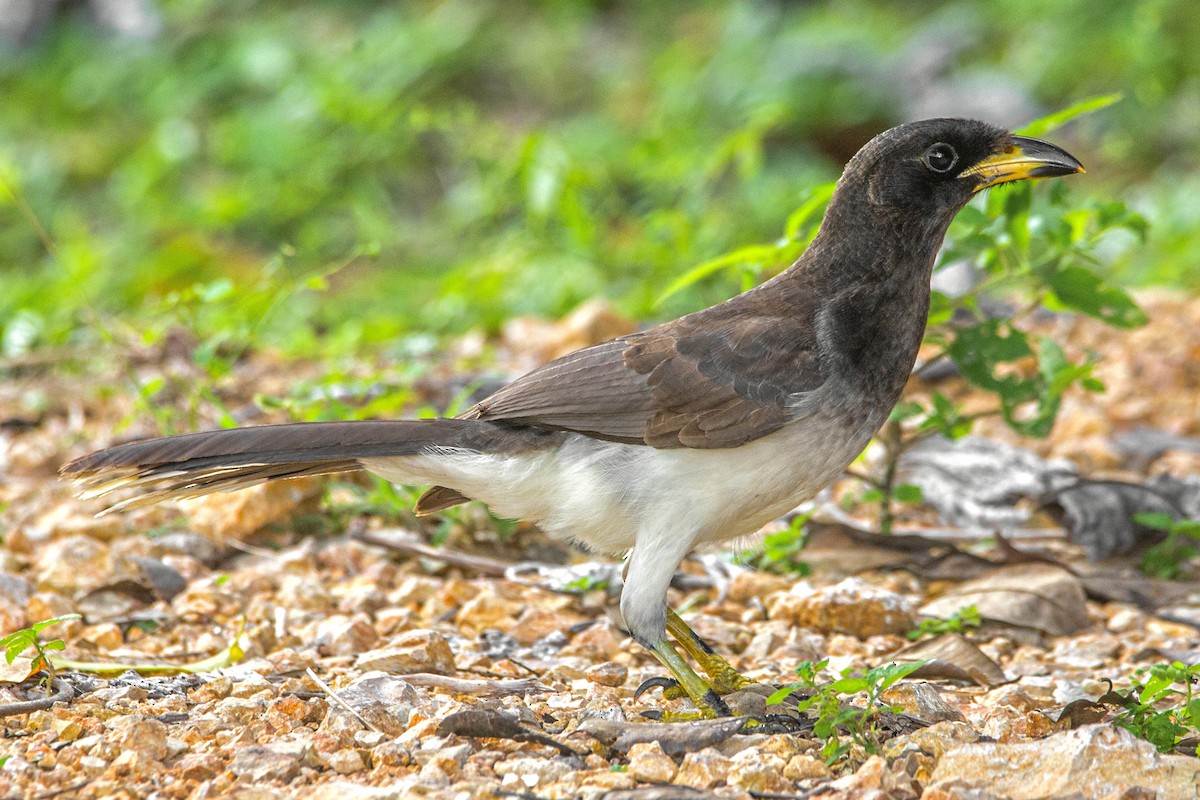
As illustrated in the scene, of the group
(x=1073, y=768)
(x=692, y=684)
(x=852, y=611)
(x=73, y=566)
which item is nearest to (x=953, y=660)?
(x=852, y=611)

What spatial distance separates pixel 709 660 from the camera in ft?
13.1

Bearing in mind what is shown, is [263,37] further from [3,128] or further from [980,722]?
[980,722]

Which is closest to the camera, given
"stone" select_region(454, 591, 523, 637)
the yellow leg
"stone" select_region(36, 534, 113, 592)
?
the yellow leg

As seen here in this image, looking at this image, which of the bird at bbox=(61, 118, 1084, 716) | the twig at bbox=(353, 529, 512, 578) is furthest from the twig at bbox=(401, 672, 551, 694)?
A: the twig at bbox=(353, 529, 512, 578)

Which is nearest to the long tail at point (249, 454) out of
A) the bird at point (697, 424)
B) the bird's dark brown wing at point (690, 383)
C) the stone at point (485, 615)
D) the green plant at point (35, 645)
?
the bird at point (697, 424)

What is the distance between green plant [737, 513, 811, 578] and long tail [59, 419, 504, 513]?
1191 mm

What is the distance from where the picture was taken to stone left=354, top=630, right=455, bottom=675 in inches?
149

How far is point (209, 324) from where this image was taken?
745cm

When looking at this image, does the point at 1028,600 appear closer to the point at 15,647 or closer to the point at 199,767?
the point at 199,767

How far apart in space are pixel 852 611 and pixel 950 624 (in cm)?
31

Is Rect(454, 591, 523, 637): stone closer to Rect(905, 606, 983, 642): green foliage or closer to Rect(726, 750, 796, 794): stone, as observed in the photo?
Rect(905, 606, 983, 642): green foliage

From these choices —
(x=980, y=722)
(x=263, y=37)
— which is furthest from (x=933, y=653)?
(x=263, y=37)

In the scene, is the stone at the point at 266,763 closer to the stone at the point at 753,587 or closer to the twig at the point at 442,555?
the twig at the point at 442,555

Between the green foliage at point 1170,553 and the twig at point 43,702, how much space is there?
3399 millimetres
